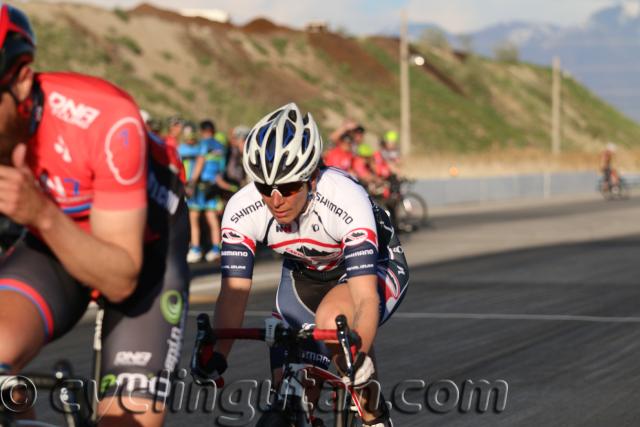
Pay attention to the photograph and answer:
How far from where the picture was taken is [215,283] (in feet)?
48.2

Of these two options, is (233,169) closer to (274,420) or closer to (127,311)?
(274,420)

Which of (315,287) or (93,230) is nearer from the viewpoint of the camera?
(93,230)

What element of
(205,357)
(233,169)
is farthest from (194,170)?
(205,357)

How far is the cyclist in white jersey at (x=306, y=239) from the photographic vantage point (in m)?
4.74

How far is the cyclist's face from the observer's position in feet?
15.8

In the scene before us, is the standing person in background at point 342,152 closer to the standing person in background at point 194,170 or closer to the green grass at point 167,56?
the standing person in background at point 194,170

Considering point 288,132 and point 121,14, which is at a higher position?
point 121,14

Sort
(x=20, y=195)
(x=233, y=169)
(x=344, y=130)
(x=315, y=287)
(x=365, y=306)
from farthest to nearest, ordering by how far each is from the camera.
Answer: (x=344, y=130) → (x=233, y=169) → (x=315, y=287) → (x=365, y=306) → (x=20, y=195)

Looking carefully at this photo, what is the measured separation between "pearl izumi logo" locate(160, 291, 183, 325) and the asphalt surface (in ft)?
10.7

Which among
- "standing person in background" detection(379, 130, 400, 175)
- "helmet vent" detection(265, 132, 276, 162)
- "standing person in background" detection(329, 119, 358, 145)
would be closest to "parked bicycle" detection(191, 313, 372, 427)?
"helmet vent" detection(265, 132, 276, 162)

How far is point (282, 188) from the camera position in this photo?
15.8 ft

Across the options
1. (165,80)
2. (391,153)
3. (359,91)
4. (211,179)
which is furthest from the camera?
(359,91)

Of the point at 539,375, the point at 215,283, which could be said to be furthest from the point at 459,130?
the point at 539,375

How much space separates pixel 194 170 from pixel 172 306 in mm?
13507
